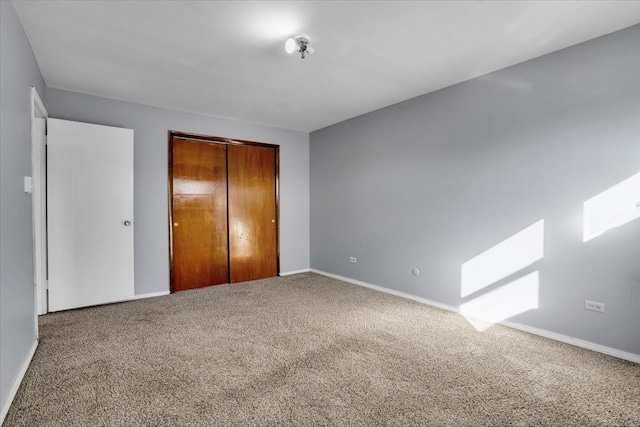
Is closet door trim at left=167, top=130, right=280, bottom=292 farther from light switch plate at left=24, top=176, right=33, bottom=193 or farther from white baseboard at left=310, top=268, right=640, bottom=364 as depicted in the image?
white baseboard at left=310, top=268, right=640, bottom=364

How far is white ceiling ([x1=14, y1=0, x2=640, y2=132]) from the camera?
6.94ft

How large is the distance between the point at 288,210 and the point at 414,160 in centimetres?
238

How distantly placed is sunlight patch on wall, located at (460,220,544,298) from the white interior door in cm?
397

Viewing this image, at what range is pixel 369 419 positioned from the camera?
1652mm

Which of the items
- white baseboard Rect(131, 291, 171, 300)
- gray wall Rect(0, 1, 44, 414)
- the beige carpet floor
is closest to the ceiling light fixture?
gray wall Rect(0, 1, 44, 414)

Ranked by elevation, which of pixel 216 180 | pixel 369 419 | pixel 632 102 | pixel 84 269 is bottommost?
pixel 369 419

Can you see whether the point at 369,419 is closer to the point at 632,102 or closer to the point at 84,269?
the point at 632,102

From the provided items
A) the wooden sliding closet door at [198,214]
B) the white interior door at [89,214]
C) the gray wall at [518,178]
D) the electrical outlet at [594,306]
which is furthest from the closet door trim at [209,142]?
the electrical outlet at [594,306]

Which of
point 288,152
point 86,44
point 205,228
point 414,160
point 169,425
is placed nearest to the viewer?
point 169,425

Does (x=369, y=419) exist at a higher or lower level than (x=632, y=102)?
lower

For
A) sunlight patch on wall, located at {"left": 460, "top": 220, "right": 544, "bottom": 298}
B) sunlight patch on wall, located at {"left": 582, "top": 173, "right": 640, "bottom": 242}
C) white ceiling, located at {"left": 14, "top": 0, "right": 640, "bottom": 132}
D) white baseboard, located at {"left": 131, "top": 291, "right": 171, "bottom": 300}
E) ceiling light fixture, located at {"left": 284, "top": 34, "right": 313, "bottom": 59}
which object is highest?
white ceiling, located at {"left": 14, "top": 0, "right": 640, "bottom": 132}

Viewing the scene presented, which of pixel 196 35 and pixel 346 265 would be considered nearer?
pixel 196 35

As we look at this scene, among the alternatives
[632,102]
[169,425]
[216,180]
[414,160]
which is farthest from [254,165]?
[632,102]

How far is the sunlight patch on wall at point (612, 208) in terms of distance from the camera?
2293mm
